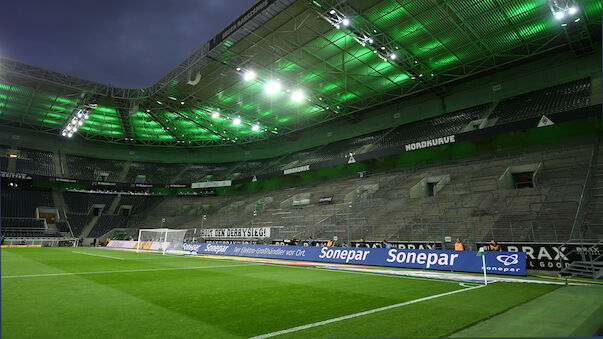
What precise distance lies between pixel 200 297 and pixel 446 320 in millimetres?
4833

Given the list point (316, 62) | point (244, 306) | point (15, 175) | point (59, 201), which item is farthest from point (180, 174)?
point (244, 306)

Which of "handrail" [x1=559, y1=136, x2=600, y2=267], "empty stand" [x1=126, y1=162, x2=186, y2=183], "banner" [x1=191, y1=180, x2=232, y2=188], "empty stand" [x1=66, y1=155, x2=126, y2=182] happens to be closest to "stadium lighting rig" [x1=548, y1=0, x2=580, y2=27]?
"handrail" [x1=559, y1=136, x2=600, y2=267]

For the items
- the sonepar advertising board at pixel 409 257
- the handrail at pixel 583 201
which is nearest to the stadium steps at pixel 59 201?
the sonepar advertising board at pixel 409 257

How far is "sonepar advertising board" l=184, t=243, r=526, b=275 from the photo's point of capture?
11383mm

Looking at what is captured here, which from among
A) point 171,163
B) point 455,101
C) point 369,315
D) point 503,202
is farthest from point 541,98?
point 171,163

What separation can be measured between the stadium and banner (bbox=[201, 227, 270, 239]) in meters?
0.18

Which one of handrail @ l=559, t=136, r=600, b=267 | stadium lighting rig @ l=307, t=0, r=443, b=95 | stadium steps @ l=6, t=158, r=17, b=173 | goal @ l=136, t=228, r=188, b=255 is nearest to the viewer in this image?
handrail @ l=559, t=136, r=600, b=267

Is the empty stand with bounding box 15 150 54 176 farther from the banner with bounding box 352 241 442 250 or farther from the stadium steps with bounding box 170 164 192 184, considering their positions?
the banner with bounding box 352 241 442 250

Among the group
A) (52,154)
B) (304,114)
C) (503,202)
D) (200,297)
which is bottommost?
(200,297)

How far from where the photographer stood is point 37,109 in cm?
3538

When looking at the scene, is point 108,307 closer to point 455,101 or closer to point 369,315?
point 369,315

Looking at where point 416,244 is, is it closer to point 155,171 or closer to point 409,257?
point 409,257

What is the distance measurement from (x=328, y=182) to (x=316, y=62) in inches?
580

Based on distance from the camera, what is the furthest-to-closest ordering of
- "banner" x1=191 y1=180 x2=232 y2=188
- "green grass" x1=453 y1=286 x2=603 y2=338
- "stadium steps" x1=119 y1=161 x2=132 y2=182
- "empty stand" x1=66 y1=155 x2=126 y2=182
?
"stadium steps" x1=119 y1=161 x2=132 y2=182, "empty stand" x1=66 y1=155 x2=126 y2=182, "banner" x1=191 y1=180 x2=232 y2=188, "green grass" x1=453 y1=286 x2=603 y2=338
